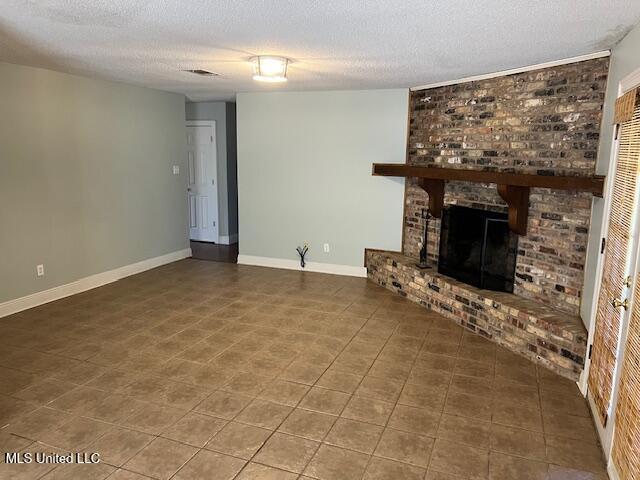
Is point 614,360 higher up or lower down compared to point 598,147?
lower down

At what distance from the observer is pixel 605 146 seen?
3.14 meters

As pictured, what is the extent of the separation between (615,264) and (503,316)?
1323 millimetres

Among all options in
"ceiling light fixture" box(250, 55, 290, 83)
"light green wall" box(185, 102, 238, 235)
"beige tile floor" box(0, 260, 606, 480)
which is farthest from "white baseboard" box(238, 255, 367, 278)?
"ceiling light fixture" box(250, 55, 290, 83)

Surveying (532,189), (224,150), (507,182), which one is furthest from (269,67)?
(224,150)

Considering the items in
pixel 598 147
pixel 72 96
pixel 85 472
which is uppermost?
pixel 72 96

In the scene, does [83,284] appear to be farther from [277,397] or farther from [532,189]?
[532,189]

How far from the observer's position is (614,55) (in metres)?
3.10

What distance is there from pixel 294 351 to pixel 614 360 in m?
2.14

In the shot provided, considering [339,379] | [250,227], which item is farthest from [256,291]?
[339,379]

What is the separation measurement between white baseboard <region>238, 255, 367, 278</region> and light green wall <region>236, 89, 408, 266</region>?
2.5 inches

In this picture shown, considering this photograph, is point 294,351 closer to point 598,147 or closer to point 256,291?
point 256,291

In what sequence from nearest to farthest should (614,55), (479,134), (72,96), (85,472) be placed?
(85,472) < (614,55) < (479,134) < (72,96)

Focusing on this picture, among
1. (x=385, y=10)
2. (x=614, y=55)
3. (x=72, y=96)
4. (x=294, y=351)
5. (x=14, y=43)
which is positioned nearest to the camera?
(x=385, y=10)

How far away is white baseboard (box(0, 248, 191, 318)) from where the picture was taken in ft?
14.3
